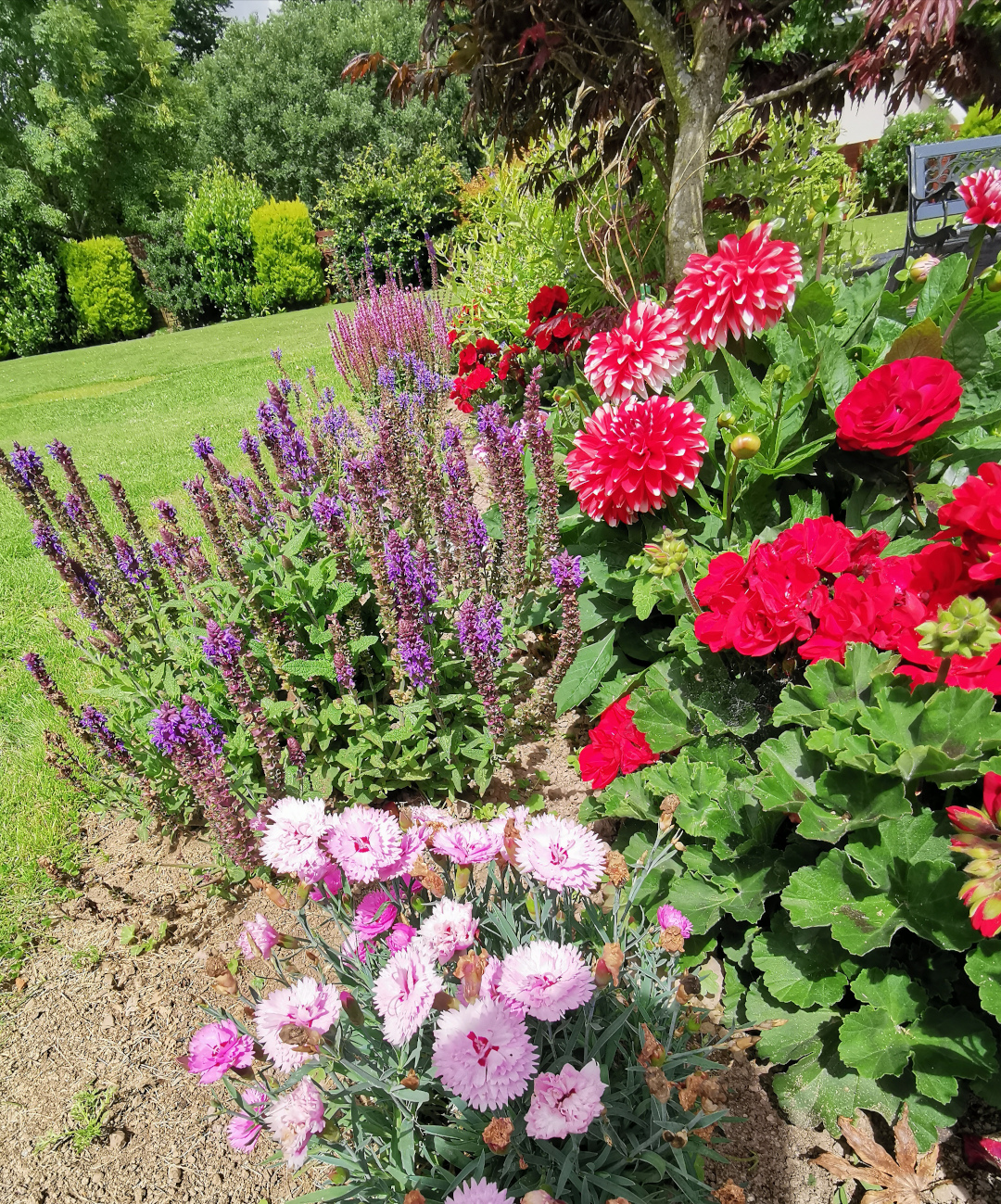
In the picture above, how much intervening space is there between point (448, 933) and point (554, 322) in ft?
11.3

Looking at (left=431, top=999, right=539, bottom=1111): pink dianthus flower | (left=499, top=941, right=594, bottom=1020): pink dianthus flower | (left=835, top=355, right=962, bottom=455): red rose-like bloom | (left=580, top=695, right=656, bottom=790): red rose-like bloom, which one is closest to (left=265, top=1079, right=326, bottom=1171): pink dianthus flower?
(left=431, top=999, right=539, bottom=1111): pink dianthus flower

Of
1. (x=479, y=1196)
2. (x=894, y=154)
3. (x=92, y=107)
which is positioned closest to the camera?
(x=479, y=1196)

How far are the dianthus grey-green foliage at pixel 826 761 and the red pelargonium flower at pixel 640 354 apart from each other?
0.17 meters

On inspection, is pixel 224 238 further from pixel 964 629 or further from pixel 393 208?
pixel 964 629

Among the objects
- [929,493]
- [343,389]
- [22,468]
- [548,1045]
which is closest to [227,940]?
[548,1045]

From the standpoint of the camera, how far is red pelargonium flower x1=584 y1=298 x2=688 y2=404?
1747 mm

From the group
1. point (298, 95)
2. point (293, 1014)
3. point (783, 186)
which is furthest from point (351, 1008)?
point (298, 95)

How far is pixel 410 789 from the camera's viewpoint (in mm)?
2299

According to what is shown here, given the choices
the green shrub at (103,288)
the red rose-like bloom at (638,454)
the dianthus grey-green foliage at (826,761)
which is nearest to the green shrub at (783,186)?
the dianthus grey-green foliage at (826,761)

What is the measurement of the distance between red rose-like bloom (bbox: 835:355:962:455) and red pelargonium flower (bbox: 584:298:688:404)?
1.51ft

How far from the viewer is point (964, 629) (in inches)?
36.1

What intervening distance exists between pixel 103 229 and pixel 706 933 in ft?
86.8

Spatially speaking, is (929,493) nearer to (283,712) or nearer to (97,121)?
(283,712)

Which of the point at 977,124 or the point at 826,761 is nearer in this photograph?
the point at 826,761
